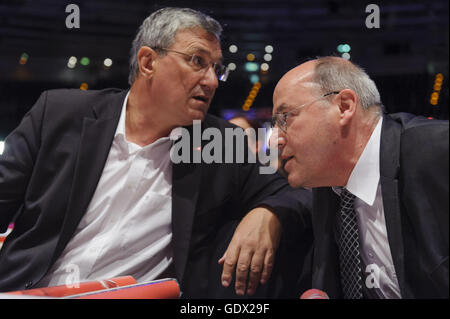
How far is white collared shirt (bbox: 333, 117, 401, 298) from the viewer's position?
4.02 ft

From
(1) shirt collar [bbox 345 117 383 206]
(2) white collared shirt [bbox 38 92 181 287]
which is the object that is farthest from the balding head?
(2) white collared shirt [bbox 38 92 181 287]

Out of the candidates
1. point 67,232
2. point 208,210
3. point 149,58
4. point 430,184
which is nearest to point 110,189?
point 67,232

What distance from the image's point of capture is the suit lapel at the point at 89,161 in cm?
157

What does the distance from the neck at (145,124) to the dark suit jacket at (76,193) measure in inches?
4.1

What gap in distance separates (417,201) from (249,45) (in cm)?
896

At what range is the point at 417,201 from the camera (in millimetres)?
1030

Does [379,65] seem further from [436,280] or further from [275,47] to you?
[436,280]

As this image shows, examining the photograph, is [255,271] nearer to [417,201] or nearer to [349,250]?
[349,250]

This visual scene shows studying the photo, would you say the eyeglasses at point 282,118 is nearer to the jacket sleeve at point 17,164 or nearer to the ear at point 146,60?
the ear at point 146,60

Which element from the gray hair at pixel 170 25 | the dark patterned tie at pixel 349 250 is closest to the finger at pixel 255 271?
the dark patterned tie at pixel 349 250

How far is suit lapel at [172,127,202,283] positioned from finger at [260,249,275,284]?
1.11ft

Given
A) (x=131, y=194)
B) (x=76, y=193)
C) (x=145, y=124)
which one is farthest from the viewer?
(x=145, y=124)

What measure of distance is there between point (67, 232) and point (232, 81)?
8.11m

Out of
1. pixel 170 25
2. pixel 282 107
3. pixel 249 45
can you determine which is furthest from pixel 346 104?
pixel 249 45
